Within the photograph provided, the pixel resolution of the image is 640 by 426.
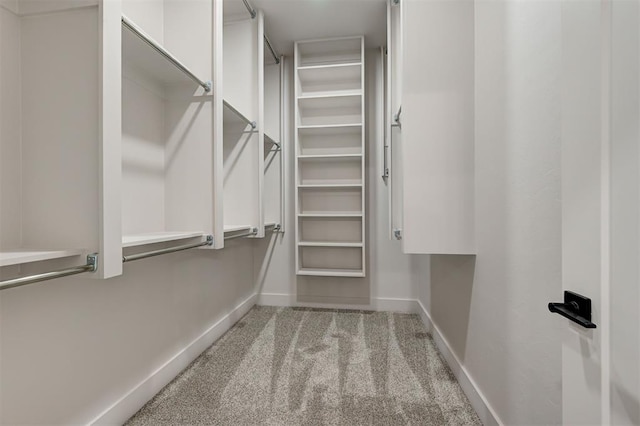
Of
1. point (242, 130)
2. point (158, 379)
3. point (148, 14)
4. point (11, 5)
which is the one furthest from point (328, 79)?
point (158, 379)

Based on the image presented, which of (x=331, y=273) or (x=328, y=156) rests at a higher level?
(x=328, y=156)

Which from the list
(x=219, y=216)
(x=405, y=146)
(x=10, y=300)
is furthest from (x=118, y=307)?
(x=405, y=146)

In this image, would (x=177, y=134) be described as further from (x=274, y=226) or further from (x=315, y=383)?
(x=315, y=383)

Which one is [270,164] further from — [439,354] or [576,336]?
[576,336]

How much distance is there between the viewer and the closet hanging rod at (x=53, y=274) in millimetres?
637

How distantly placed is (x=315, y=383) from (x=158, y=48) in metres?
1.76

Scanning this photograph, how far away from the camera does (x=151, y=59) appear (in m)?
1.27

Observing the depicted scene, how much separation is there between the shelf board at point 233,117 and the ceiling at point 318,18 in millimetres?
858

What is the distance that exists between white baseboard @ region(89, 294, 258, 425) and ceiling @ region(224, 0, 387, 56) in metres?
2.38

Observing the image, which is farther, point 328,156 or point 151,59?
point 328,156

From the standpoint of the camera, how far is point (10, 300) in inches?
34.3

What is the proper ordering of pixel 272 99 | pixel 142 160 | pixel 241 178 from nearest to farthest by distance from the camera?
pixel 142 160
pixel 241 178
pixel 272 99

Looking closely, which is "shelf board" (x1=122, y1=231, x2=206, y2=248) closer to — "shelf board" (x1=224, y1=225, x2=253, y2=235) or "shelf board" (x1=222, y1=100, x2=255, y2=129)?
"shelf board" (x1=224, y1=225, x2=253, y2=235)

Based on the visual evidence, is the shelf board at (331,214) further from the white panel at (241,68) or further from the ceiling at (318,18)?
the ceiling at (318,18)
